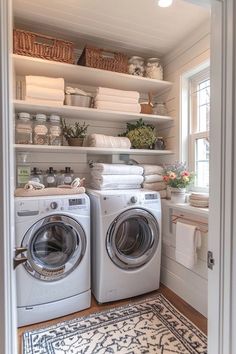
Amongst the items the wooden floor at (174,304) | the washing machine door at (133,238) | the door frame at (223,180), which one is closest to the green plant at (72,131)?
the washing machine door at (133,238)

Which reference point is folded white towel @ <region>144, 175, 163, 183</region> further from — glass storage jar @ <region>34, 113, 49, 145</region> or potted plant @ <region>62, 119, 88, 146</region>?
glass storage jar @ <region>34, 113, 49, 145</region>

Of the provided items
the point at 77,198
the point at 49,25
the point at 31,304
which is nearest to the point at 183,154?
the point at 77,198

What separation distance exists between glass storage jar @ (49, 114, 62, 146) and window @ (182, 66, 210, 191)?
1.29 m

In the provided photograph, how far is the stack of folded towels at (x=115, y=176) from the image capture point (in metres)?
2.22

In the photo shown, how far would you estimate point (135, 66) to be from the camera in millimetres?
2398

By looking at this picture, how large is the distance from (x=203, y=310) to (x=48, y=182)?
70.5 inches

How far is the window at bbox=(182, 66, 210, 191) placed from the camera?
2301 mm

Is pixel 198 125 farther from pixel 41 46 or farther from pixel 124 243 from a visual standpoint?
pixel 41 46

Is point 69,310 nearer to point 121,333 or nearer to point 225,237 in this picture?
point 121,333

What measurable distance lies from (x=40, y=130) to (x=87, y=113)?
48cm

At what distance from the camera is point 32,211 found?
1.80 m

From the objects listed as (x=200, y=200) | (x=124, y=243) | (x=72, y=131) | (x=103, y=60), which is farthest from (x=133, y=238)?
(x=103, y=60)

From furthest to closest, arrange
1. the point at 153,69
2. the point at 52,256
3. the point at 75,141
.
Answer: the point at 153,69 → the point at 75,141 → the point at 52,256

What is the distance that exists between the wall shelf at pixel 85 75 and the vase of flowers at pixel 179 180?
3.15 ft
